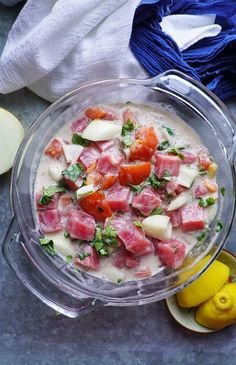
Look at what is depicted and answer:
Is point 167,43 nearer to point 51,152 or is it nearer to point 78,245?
point 51,152

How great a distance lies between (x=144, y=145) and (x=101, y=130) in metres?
0.11

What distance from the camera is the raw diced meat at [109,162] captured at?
1546mm

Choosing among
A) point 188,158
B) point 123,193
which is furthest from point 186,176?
point 123,193

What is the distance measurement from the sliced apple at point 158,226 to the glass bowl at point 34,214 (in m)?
0.12

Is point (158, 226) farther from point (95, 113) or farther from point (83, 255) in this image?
point (95, 113)

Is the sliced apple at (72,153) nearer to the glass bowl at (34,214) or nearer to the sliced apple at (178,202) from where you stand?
the glass bowl at (34,214)

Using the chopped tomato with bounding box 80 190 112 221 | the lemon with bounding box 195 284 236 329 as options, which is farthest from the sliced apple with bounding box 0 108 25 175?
the lemon with bounding box 195 284 236 329

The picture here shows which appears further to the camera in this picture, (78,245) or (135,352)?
(135,352)

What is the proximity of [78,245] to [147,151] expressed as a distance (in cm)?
29

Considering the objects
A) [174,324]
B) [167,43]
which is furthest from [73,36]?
[174,324]

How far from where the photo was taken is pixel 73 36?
1.63 meters

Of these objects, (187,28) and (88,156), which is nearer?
(88,156)

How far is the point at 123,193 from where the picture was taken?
1542 mm

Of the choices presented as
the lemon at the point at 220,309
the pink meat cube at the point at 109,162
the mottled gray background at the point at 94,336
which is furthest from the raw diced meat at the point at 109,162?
the lemon at the point at 220,309
